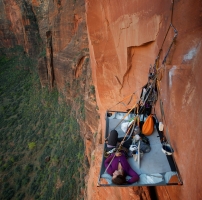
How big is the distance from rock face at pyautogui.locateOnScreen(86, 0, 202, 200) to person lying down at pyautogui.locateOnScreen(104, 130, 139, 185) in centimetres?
83

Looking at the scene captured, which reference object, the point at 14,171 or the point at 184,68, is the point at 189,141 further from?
the point at 14,171

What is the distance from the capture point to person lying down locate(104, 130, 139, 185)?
2887mm

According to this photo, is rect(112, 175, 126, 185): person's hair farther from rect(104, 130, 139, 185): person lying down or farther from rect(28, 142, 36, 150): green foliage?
rect(28, 142, 36, 150): green foliage

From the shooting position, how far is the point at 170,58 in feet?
10.3

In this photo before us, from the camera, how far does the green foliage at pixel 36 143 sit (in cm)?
1359

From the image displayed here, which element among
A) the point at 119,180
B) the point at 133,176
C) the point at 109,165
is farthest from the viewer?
the point at 109,165

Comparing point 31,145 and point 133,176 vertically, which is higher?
point 133,176

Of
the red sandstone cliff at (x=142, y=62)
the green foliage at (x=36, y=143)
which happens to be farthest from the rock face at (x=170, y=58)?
the green foliage at (x=36, y=143)

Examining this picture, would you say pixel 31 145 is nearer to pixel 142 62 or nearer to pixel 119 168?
pixel 142 62

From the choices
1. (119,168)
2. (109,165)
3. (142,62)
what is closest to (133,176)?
(119,168)

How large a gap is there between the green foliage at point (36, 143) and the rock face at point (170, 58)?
848 centimetres

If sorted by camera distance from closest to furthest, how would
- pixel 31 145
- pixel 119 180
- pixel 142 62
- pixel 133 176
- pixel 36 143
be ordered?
pixel 119 180, pixel 133 176, pixel 142 62, pixel 31 145, pixel 36 143

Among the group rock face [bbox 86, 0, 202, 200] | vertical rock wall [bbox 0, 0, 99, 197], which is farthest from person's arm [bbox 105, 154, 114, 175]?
vertical rock wall [bbox 0, 0, 99, 197]

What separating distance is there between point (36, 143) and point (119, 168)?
641 inches
